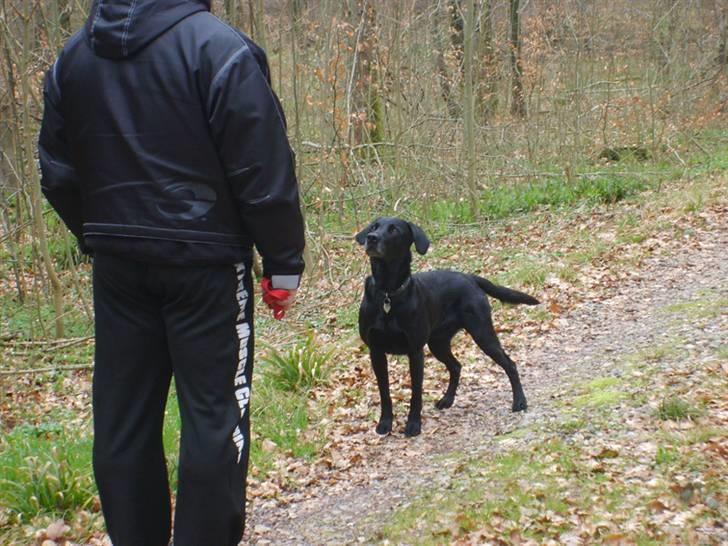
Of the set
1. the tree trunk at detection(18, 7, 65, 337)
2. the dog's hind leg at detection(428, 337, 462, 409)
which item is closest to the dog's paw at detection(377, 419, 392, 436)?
the dog's hind leg at detection(428, 337, 462, 409)

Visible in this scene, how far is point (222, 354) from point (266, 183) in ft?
2.15

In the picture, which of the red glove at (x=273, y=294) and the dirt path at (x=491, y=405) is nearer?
the red glove at (x=273, y=294)

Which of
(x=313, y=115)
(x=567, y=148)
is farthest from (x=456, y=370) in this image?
(x=567, y=148)

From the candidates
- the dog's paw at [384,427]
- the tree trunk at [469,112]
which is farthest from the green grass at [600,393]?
the tree trunk at [469,112]

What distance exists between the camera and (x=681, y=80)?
52.9 ft

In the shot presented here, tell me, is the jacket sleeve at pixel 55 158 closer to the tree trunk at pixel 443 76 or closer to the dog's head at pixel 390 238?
the dog's head at pixel 390 238

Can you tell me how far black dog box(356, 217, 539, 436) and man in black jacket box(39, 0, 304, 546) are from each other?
6.90 ft

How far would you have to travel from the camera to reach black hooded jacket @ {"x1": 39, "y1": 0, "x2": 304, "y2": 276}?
104 inches

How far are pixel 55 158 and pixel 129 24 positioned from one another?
625 mm

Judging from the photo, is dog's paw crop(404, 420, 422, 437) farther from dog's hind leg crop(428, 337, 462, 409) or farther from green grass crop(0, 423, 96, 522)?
green grass crop(0, 423, 96, 522)

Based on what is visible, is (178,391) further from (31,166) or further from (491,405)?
(31,166)

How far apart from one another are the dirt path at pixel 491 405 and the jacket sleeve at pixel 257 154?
190 centimetres

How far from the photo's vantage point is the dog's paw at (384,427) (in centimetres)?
532

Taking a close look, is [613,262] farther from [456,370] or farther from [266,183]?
[266,183]
